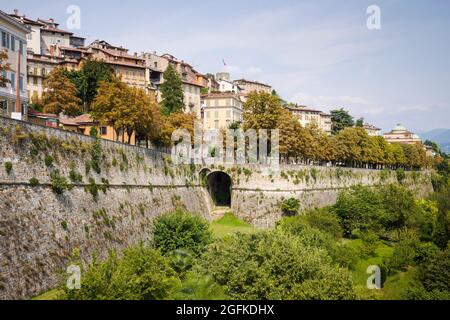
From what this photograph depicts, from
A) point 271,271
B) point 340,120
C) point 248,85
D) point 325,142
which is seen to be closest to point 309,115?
point 340,120

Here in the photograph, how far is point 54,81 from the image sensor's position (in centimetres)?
6397

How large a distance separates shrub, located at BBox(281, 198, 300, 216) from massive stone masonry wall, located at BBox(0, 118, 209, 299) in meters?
20.3

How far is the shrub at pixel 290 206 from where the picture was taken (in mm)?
58844

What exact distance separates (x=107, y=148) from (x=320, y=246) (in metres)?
20.6

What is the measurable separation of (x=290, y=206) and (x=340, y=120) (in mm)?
78405

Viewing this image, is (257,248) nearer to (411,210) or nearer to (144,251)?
(144,251)

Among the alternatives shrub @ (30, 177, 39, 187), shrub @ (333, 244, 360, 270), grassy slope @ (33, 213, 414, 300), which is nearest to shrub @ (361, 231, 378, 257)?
grassy slope @ (33, 213, 414, 300)

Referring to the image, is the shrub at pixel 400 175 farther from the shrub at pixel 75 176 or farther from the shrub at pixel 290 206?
the shrub at pixel 75 176

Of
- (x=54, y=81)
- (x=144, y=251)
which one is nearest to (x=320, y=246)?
(x=144, y=251)

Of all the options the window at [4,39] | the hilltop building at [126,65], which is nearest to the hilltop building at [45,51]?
the hilltop building at [126,65]

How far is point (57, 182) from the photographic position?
1145 inches

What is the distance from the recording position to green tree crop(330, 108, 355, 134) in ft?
425

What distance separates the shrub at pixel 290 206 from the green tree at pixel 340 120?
245 ft
